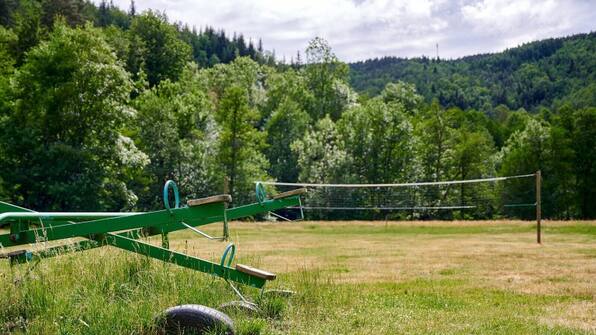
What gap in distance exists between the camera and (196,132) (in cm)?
5547

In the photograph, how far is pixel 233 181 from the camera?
55.1m

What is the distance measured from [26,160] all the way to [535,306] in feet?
117

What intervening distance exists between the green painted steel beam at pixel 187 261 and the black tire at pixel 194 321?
462 millimetres

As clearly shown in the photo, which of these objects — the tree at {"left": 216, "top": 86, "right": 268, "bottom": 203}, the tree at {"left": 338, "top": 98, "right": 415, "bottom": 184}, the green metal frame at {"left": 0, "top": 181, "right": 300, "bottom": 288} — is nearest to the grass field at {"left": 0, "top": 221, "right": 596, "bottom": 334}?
the green metal frame at {"left": 0, "top": 181, "right": 300, "bottom": 288}

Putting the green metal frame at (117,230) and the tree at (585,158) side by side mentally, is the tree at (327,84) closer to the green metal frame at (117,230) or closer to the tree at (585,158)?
the tree at (585,158)

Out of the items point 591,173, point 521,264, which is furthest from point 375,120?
point 521,264

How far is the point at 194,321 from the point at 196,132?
51.1 m

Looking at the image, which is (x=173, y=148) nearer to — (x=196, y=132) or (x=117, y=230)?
(x=196, y=132)

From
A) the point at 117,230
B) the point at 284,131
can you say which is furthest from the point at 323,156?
the point at 117,230

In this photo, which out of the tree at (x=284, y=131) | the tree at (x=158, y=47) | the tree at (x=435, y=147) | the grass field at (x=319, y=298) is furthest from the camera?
the tree at (x=158, y=47)

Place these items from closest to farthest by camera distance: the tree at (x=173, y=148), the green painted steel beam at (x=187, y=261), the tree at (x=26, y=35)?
1. the green painted steel beam at (x=187, y=261)
2. the tree at (x=26, y=35)
3. the tree at (x=173, y=148)

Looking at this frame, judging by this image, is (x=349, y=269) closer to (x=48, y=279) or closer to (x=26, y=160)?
(x=48, y=279)

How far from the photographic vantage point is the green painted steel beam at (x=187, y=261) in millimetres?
5758

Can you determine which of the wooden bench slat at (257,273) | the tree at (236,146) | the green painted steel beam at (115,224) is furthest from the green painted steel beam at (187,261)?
the tree at (236,146)
